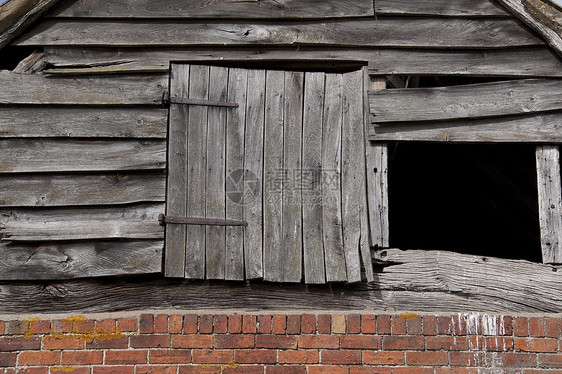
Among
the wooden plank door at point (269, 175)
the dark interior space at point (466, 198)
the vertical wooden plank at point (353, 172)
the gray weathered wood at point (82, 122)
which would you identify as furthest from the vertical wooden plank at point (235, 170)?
the dark interior space at point (466, 198)

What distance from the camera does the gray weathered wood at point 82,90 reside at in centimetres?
440

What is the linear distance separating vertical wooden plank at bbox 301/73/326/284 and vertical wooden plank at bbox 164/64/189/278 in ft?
2.67

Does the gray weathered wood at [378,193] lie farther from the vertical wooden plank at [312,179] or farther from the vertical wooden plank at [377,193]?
the vertical wooden plank at [312,179]

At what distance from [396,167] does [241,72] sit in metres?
3.32

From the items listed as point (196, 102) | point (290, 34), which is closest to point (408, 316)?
point (196, 102)

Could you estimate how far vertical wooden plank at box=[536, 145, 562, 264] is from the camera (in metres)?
4.35

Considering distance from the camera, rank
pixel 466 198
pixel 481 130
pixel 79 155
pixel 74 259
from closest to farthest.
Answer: pixel 74 259 < pixel 79 155 < pixel 481 130 < pixel 466 198

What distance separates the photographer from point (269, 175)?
4332mm

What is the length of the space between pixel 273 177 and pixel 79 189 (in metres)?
1.31

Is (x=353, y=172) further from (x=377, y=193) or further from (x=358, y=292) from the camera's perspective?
(x=358, y=292)

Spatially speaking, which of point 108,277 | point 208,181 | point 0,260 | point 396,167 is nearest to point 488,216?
point 396,167

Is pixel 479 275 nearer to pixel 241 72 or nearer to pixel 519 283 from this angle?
pixel 519 283

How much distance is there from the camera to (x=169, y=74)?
4.48m

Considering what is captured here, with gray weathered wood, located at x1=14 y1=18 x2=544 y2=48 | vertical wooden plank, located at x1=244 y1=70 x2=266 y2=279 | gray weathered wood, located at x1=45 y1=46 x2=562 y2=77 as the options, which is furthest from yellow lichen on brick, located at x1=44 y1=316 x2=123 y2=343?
gray weathered wood, located at x1=14 y1=18 x2=544 y2=48
